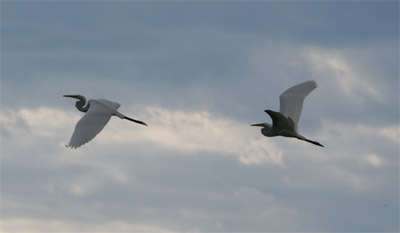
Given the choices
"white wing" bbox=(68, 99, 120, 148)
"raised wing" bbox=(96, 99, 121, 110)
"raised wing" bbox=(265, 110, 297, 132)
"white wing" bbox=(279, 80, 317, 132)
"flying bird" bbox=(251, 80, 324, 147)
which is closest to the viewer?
"raised wing" bbox=(265, 110, 297, 132)

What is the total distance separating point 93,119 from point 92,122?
0.34 metres

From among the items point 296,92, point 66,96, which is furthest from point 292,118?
point 66,96

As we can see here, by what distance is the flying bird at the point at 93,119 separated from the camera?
3347 cm

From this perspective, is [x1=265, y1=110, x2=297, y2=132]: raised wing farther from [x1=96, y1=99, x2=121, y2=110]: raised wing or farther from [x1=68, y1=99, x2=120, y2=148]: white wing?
[x1=96, y1=99, x2=121, y2=110]: raised wing

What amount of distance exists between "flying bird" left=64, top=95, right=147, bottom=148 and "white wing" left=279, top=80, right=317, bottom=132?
7221 millimetres

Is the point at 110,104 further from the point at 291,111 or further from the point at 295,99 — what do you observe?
the point at 295,99

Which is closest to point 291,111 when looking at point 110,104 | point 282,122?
point 282,122

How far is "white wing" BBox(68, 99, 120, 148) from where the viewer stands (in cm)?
3344

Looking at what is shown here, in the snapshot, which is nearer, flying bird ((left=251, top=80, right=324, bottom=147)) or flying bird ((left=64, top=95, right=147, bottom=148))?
flying bird ((left=64, top=95, right=147, bottom=148))

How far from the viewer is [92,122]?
3475 centimetres

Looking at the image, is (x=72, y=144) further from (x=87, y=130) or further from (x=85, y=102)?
(x=85, y=102)

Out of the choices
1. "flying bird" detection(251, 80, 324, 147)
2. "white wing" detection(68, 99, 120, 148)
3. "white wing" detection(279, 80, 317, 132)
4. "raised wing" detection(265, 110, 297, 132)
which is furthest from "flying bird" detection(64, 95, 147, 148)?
"raised wing" detection(265, 110, 297, 132)

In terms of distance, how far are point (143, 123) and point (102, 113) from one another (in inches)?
127

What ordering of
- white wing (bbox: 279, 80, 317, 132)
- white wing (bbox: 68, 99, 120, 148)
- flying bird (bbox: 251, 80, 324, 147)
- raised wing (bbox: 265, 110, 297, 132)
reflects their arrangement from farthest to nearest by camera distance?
white wing (bbox: 279, 80, 317, 132), flying bird (bbox: 251, 80, 324, 147), white wing (bbox: 68, 99, 120, 148), raised wing (bbox: 265, 110, 297, 132)
